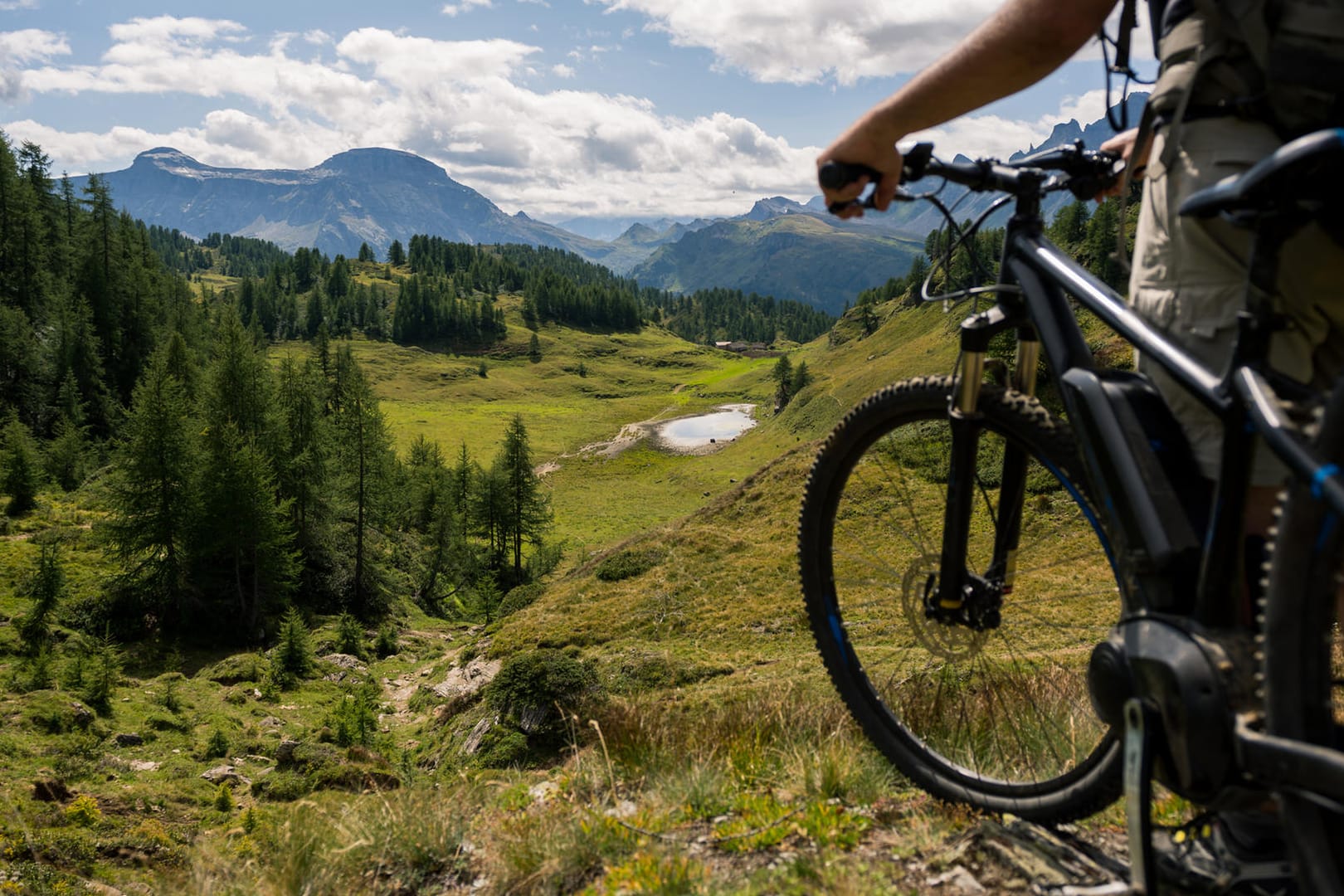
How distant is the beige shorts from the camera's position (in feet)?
6.06

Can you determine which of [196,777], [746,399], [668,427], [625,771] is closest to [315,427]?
[196,777]

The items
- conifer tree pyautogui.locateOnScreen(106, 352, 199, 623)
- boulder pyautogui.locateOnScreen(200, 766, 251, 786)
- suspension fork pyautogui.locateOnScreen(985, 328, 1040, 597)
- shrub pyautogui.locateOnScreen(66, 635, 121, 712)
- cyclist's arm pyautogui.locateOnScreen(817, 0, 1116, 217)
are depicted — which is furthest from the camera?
conifer tree pyautogui.locateOnScreen(106, 352, 199, 623)

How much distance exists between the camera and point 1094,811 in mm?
2518

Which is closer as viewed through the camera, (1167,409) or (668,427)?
(1167,409)

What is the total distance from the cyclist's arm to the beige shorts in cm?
39

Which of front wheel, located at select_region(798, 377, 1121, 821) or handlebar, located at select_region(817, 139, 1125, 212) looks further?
front wheel, located at select_region(798, 377, 1121, 821)

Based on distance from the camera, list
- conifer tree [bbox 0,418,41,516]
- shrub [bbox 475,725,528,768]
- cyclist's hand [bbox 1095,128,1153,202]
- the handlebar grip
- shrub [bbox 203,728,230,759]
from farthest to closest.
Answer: conifer tree [bbox 0,418,41,516] → shrub [bbox 203,728,230,759] → shrub [bbox 475,725,528,768] → the handlebar grip → cyclist's hand [bbox 1095,128,1153,202]

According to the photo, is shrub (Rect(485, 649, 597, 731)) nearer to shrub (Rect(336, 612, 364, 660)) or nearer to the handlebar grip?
the handlebar grip

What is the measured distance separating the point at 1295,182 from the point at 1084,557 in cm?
162

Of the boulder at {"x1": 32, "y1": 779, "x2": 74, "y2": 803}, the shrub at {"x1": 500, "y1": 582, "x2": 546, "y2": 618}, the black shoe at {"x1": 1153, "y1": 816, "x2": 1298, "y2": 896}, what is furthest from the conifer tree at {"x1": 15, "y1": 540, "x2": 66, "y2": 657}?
the black shoe at {"x1": 1153, "y1": 816, "x2": 1298, "y2": 896}

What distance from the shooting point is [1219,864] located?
6.73ft

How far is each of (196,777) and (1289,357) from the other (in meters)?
30.1

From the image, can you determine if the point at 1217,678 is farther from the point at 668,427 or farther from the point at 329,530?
the point at 668,427

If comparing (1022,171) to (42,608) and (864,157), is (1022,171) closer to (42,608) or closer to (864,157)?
(864,157)
